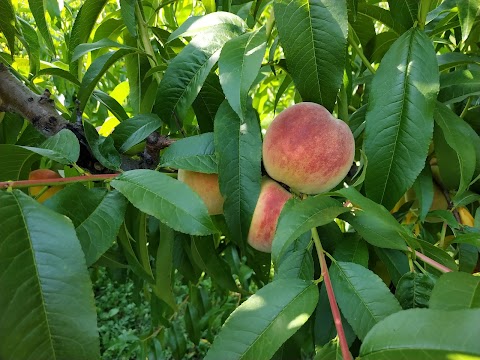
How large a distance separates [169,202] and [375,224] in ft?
0.79

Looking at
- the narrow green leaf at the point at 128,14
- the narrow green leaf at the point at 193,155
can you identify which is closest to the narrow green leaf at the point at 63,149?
the narrow green leaf at the point at 193,155

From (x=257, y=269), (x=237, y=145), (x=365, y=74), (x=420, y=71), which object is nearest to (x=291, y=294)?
(x=237, y=145)

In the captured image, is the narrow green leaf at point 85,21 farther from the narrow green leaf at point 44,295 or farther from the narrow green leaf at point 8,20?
the narrow green leaf at point 44,295

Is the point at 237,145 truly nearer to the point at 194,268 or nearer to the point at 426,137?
the point at 426,137

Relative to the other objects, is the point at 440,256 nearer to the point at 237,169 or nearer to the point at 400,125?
the point at 400,125

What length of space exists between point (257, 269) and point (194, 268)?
124 millimetres

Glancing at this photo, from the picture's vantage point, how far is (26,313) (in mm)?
412

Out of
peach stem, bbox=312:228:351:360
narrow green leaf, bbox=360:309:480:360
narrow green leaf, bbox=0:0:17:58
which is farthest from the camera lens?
narrow green leaf, bbox=0:0:17:58

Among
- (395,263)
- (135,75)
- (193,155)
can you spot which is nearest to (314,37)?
(193,155)

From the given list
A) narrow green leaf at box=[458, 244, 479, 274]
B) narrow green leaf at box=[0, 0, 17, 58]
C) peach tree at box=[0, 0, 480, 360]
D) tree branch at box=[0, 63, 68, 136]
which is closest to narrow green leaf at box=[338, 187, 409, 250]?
peach tree at box=[0, 0, 480, 360]

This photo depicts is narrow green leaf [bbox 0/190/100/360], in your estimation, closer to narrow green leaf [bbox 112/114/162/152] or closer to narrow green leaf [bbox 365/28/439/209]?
narrow green leaf [bbox 112/114/162/152]

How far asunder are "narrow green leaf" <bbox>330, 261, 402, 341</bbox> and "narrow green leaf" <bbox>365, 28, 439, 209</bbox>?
11 cm

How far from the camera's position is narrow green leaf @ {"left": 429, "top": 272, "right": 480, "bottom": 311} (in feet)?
1.41

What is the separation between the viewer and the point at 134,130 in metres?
0.70
